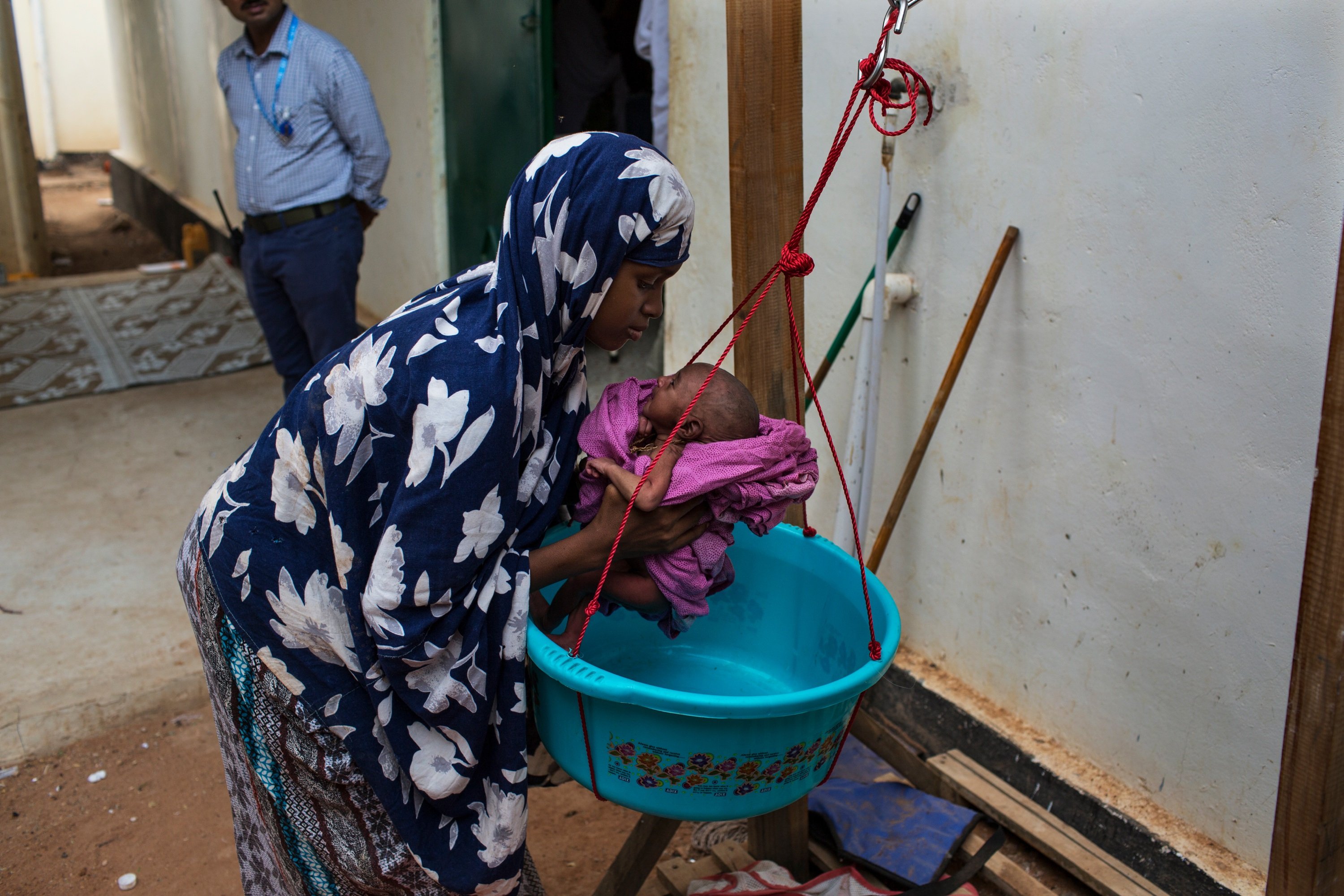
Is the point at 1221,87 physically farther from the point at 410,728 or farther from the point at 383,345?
the point at 410,728

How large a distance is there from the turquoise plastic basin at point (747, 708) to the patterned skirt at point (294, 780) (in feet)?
1.02

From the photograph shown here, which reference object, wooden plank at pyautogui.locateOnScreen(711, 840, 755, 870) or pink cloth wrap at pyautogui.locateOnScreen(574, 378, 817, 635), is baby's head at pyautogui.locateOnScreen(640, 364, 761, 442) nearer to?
pink cloth wrap at pyautogui.locateOnScreen(574, 378, 817, 635)

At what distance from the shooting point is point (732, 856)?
8.00 feet

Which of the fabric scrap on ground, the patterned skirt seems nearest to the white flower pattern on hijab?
the patterned skirt

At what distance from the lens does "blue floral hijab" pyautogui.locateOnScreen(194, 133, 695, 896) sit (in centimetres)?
137

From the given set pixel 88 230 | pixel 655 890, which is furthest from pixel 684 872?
pixel 88 230

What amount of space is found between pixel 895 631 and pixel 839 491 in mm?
1537

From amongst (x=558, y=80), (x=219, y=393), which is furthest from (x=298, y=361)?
(x=558, y=80)

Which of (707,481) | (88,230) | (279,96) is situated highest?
(279,96)

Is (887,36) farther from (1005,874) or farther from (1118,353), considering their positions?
(1005,874)

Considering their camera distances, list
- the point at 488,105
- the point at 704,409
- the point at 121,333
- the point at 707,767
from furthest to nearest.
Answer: the point at 121,333
the point at 488,105
the point at 704,409
the point at 707,767

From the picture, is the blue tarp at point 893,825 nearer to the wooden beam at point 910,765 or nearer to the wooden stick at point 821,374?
the wooden beam at point 910,765

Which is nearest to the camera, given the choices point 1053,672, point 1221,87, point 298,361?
point 1221,87

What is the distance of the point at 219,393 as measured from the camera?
18.4ft
